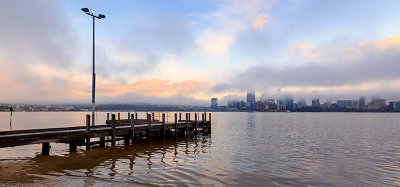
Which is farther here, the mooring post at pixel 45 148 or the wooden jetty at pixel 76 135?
the mooring post at pixel 45 148

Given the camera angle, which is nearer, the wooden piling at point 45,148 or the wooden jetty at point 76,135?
the wooden jetty at point 76,135

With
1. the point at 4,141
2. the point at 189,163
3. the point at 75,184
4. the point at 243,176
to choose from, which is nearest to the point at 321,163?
the point at 243,176

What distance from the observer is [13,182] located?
33.2 feet

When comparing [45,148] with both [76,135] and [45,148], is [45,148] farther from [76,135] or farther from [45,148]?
[76,135]

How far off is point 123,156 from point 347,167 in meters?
14.1

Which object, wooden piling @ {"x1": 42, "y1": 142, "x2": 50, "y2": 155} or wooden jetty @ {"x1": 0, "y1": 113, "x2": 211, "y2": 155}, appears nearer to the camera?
wooden jetty @ {"x1": 0, "y1": 113, "x2": 211, "y2": 155}

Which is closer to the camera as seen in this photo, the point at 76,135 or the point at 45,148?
the point at 45,148

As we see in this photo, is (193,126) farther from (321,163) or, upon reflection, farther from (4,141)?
(4,141)

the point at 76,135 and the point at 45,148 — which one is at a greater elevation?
the point at 76,135

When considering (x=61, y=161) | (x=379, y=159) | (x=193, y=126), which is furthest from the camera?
(x=193, y=126)

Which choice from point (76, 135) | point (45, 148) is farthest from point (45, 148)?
point (76, 135)

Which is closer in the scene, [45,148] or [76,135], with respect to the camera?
[45,148]

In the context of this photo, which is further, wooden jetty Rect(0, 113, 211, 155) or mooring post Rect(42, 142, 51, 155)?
mooring post Rect(42, 142, 51, 155)

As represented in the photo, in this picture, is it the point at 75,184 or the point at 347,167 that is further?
the point at 347,167
